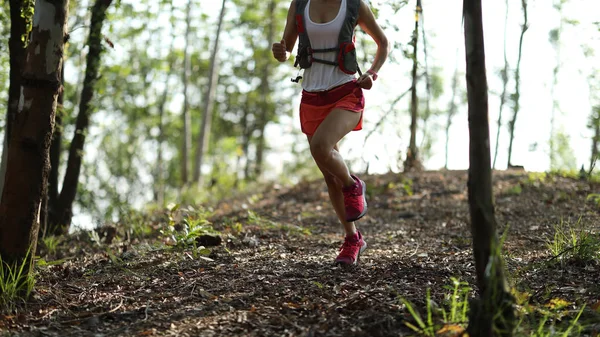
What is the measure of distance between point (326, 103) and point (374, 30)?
66 centimetres

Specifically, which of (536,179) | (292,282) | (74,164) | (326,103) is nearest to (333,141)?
(326,103)

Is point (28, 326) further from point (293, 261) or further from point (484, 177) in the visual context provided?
point (484, 177)

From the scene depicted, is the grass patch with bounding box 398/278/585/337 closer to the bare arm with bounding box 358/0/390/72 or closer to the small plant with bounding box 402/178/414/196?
the bare arm with bounding box 358/0/390/72

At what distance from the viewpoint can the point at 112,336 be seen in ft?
9.52

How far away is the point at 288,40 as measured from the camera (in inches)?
172

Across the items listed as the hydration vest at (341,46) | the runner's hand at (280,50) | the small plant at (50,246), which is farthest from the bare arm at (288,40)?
the small plant at (50,246)

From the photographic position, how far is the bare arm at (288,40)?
13.7ft

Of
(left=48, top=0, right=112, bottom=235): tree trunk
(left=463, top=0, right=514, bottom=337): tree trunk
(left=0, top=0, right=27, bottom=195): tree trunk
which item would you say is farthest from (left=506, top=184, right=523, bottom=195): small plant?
(left=0, top=0, right=27, bottom=195): tree trunk

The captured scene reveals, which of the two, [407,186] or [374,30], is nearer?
[374,30]

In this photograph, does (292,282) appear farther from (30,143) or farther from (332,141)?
(30,143)

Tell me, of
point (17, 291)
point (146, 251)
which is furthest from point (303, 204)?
point (17, 291)

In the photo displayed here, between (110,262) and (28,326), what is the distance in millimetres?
1540

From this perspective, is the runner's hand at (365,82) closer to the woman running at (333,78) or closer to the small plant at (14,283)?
the woman running at (333,78)

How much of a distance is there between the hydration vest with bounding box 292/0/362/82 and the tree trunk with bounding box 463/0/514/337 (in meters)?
1.45
